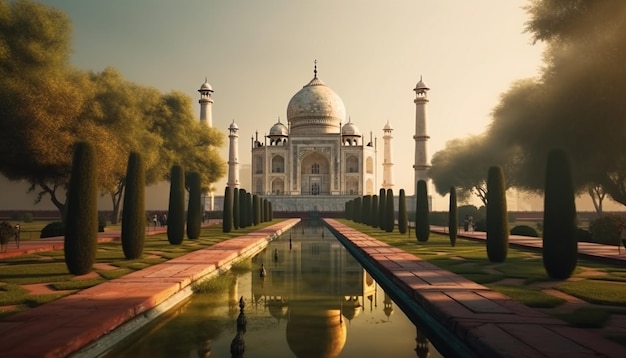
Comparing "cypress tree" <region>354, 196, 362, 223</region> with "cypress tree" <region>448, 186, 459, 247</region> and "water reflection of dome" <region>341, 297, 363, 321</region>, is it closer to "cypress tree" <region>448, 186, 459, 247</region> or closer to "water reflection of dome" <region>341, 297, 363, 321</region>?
"cypress tree" <region>448, 186, 459, 247</region>

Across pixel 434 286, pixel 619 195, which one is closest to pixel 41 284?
pixel 434 286

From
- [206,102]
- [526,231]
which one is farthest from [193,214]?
[206,102]

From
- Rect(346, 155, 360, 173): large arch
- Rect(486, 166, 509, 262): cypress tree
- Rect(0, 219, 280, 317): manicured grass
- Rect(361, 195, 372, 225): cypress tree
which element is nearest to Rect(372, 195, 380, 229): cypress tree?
Rect(361, 195, 372, 225): cypress tree

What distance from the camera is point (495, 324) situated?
4988 millimetres

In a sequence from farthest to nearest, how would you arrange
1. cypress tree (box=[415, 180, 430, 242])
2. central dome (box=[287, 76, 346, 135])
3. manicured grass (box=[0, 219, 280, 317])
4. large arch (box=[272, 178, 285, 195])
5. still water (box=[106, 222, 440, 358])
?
central dome (box=[287, 76, 346, 135]) < large arch (box=[272, 178, 285, 195]) < cypress tree (box=[415, 180, 430, 242]) < manicured grass (box=[0, 219, 280, 317]) < still water (box=[106, 222, 440, 358])

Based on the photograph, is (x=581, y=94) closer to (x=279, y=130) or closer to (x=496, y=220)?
(x=496, y=220)

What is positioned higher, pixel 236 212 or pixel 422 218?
pixel 236 212

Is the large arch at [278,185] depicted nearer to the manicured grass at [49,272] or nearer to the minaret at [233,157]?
the minaret at [233,157]

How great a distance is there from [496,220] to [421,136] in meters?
39.6

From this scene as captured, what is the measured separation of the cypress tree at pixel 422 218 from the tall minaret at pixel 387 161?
44677 millimetres

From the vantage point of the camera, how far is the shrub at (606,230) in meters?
17.1

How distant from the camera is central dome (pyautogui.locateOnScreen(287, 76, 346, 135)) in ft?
201

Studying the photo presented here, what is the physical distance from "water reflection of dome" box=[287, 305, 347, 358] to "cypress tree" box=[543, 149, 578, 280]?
4591mm

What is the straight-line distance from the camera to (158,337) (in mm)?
5359
